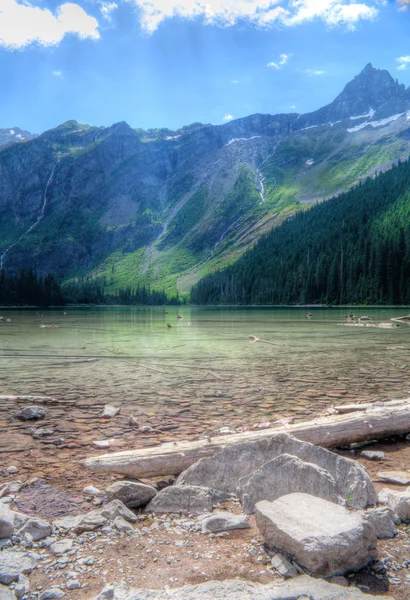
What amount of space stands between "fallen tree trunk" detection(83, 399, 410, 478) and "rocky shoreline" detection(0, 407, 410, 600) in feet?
1.01

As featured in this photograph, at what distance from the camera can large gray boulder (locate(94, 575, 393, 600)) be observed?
11.5 feet

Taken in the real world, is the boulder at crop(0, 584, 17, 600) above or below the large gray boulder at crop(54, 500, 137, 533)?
above

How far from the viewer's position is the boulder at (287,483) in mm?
5410

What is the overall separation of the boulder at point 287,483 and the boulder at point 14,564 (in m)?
2.68

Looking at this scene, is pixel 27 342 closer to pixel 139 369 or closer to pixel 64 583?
pixel 139 369

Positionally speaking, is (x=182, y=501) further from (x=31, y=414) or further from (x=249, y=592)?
(x=31, y=414)

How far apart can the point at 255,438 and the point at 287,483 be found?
1.73 metres

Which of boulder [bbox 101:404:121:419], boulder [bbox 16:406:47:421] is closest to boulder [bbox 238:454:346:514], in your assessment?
boulder [bbox 101:404:121:419]

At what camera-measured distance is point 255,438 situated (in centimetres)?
716

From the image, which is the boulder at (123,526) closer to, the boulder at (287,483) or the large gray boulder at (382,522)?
the boulder at (287,483)

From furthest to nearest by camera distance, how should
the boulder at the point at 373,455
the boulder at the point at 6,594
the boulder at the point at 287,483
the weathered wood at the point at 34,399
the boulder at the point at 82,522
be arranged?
the weathered wood at the point at 34,399
the boulder at the point at 373,455
the boulder at the point at 287,483
the boulder at the point at 82,522
the boulder at the point at 6,594

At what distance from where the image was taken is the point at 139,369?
59.9 ft

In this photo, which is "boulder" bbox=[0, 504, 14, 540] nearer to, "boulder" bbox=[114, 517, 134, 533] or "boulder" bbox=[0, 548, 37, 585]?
"boulder" bbox=[0, 548, 37, 585]

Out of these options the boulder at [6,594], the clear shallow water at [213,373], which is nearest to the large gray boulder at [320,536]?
the boulder at [6,594]
